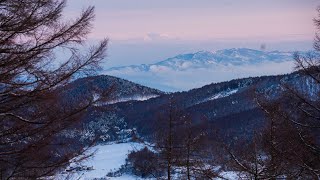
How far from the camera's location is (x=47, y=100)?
660 centimetres

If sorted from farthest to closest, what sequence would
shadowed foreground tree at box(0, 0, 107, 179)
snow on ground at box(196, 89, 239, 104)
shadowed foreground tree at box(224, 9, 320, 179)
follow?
snow on ground at box(196, 89, 239, 104)
shadowed foreground tree at box(224, 9, 320, 179)
shadowed foreground tree at box(0, 0, 107, 179)

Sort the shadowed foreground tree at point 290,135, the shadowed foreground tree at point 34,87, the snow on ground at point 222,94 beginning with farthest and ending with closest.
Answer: the snow on ground at point 222,94
the shadowed foreground tree at point 290,135
the shadowed foreground tree at point 34,87

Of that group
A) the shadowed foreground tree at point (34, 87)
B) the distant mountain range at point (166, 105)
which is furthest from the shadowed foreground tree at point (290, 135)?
the shadowed foreground tree at point (34, 87)

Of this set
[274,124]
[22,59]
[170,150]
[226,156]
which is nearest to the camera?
[22,59]

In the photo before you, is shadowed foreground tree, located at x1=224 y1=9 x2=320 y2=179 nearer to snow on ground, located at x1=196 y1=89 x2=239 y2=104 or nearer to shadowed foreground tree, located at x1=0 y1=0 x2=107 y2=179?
shadowed foreground tree, located at x1=0 y1=0 x2=107 y2=179

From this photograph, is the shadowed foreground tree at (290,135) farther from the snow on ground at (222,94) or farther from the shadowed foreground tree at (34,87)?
the snow on ground at (222,94)

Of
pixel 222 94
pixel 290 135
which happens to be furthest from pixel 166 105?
pixel 222 94

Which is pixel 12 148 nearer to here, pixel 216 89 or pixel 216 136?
pixel 216 136

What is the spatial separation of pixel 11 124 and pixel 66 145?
911mm

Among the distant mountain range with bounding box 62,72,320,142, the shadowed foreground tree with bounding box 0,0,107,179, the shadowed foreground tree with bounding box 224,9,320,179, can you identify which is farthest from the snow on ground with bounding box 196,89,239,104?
the shadowed foreground tree with bounding box 0,0,107,179

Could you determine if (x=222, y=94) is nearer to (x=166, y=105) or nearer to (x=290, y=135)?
(x=166, y=105)

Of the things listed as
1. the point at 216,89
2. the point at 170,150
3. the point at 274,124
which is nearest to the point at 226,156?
the point at 274,124

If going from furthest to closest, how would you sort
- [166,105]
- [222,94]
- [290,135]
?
[222,94] → [166,105] → [290,135]

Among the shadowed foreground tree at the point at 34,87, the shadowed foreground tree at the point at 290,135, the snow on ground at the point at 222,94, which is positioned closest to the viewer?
the shadowed foreground tree at the point at 34,87
